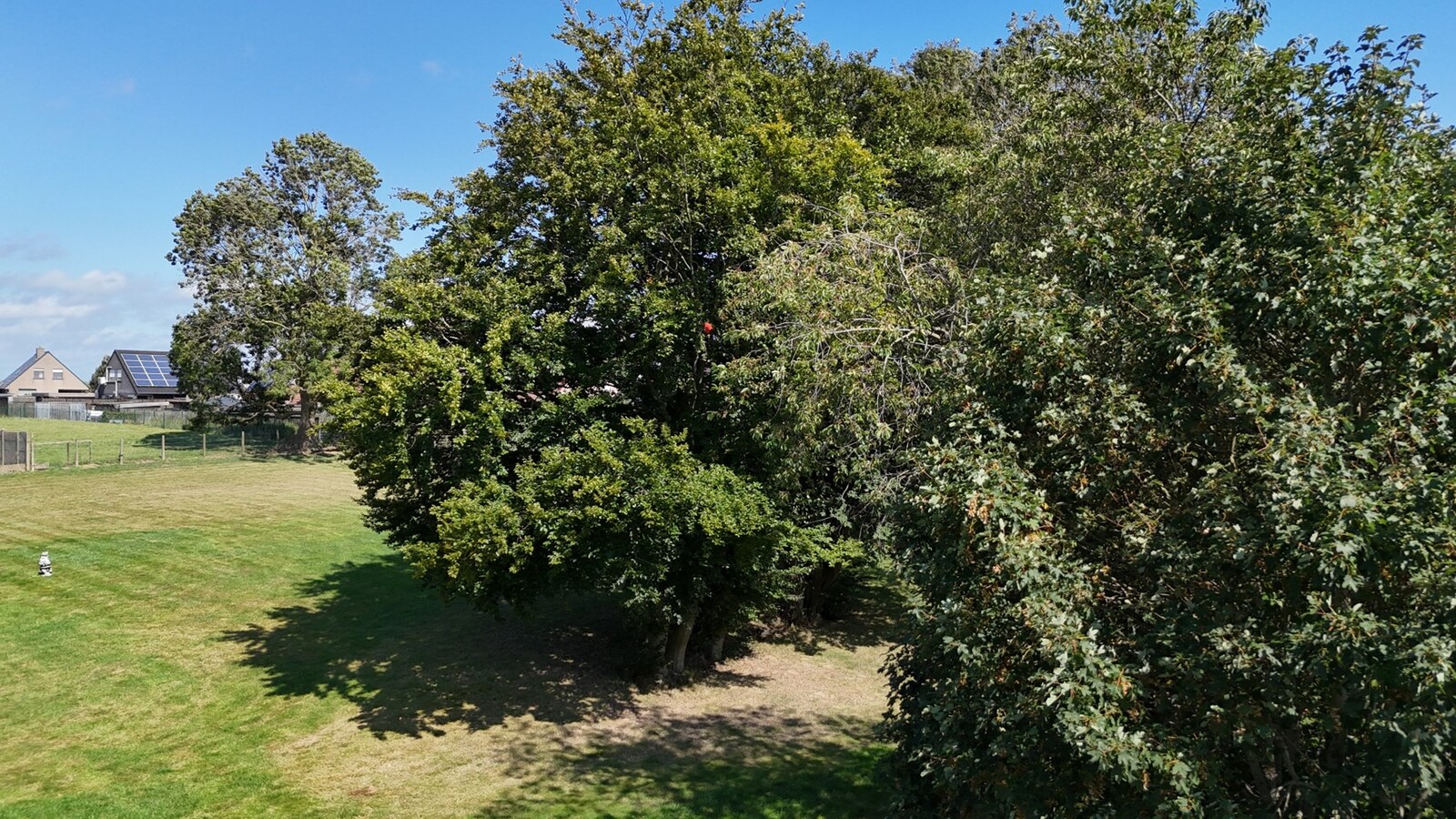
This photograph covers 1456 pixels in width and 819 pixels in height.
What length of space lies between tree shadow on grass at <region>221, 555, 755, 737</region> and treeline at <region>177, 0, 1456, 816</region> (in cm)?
199

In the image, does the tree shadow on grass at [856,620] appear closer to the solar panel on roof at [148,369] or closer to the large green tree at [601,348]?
the large green tree at [601,348]

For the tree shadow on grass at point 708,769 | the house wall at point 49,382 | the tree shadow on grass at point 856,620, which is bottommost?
the tree shadow on grass at point 708,769

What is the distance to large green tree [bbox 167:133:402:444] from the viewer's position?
40.1 m

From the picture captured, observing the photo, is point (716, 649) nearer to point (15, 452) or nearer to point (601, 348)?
point (601, 348)

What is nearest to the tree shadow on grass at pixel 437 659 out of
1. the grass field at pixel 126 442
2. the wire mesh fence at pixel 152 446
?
the wire mesh fence at pixel 152 446

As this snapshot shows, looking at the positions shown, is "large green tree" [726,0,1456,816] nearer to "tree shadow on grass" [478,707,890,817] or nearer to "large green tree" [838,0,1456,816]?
"large green tree" [838,0,1456,816]

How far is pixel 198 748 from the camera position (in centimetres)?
1320

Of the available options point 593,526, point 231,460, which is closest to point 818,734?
point 593,526

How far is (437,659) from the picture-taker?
17.6 meters

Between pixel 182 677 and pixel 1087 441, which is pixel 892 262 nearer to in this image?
pixel 1087 441

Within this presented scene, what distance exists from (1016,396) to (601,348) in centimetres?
934

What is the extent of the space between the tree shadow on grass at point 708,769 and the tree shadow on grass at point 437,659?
55.4 inches

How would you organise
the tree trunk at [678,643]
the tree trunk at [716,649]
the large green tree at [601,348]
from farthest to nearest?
the tree trunk at [716,649], the tree trunk at [678,643], the large green tree at [601,348]

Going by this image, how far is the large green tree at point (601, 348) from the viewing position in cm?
1292
